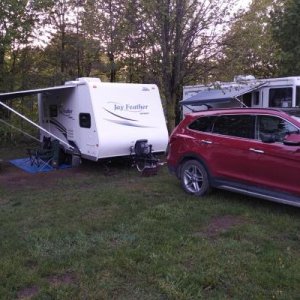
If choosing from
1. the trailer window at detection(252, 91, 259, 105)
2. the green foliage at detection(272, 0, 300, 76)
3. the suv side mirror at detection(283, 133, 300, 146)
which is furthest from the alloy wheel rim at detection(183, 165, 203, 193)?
the green foliage at detection(272, 0, 300, 76)

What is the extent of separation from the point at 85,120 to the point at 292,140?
21.7ft

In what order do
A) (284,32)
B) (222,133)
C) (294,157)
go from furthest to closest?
(284,32)
(222,133)
(294,157)

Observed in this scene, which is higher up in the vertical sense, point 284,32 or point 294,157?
point 284,32

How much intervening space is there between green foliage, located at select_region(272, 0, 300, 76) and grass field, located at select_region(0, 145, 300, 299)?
14.4 metres

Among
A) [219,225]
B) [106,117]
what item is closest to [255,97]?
[106,117]

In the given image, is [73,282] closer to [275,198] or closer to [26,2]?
[275,198]

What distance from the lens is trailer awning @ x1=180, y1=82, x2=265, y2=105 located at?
49.1ft

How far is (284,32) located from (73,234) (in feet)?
59.1

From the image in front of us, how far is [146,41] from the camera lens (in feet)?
48.3

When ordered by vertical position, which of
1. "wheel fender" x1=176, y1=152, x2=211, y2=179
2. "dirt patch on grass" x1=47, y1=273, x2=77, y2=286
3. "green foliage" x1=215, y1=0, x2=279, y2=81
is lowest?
"dirt patch on grass" x1=47, y1=273, x2=77, y2=286

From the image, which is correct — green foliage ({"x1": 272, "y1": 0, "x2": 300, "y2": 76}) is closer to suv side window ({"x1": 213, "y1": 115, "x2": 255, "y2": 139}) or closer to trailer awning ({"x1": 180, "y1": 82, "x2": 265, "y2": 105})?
trailer awning ({"x1": 180, "y1": 82, "x2": 265, "y2": 105})

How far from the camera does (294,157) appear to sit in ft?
21.3

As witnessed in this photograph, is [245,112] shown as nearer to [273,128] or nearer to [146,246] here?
[273,128]

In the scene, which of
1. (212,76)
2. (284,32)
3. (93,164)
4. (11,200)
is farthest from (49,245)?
(284,32)
